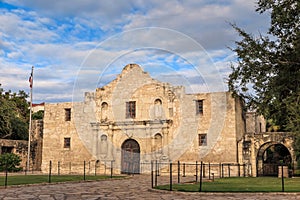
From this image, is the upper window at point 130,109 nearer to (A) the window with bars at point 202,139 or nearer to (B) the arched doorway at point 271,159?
(A) the window with bars at point 202,139

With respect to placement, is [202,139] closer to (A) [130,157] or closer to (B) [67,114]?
(A) [130,157]

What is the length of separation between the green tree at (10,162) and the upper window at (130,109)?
9.44m

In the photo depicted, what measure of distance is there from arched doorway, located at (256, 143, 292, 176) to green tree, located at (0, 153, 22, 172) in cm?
1832

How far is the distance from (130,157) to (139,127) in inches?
98.2

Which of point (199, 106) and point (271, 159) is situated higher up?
point (199, 106)

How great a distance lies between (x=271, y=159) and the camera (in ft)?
113

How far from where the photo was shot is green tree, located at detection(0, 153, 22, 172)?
95.6 ft

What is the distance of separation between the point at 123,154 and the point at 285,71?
15.0 meters

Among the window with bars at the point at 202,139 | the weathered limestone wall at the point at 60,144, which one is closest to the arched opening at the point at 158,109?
the window with bars at the point at 202,139

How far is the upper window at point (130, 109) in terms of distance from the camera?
2989cm

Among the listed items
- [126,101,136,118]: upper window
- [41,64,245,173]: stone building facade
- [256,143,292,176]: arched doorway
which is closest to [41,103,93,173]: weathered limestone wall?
[41,64,245,173]: stone building facade

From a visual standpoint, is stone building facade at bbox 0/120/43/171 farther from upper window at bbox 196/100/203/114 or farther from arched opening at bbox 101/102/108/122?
upper window at bbox 196/100/203/114

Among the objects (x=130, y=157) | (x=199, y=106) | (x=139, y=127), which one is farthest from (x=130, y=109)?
(x=199, y=106)

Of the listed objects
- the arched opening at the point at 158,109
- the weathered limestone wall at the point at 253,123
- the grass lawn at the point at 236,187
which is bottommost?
the grass lawn at the point at 236,187
